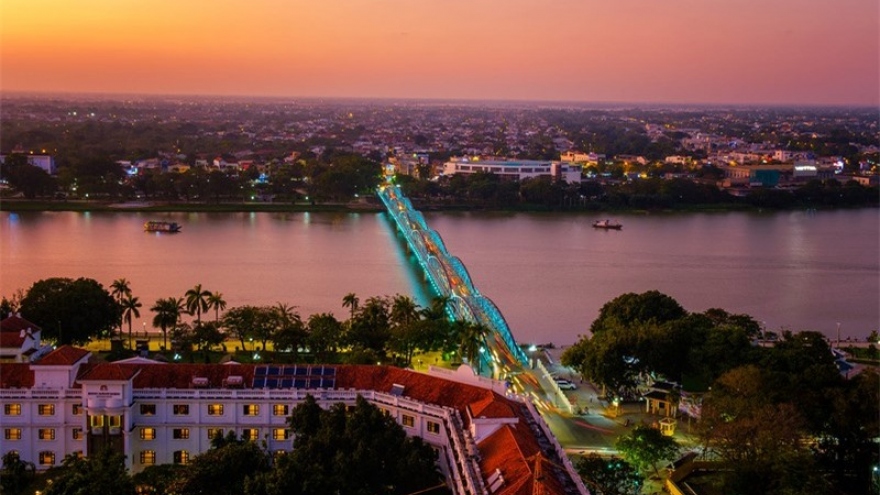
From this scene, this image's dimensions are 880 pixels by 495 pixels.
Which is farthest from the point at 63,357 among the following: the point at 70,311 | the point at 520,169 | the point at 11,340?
the point at 520,169

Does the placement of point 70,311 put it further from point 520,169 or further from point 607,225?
point 520,169

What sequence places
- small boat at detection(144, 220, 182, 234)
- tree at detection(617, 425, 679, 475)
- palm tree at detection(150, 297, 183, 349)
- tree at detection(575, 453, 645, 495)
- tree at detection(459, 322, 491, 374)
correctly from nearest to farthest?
tree at detection(575, 453, 645, 495)
tree at detection(617, 425, 679, 475)
tree at detection(459, 322, 491, 374)
palm tree at detection(150, 297, 183, 349)
small boat at detection(144, 220, 182, 234)

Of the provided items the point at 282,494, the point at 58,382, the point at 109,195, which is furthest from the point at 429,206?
the point at 282,494

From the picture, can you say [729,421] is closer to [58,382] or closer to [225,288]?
[58,382]

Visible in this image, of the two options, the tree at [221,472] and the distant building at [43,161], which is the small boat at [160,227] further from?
the tree at [221,472]

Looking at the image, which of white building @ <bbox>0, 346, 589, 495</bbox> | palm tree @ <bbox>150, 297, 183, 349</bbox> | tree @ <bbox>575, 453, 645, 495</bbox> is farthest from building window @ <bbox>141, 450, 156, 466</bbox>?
palm tree @ <bbox>150, 297, 183, 349</bbox>

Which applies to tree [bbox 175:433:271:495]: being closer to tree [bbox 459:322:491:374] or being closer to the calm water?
tree [bbox 459:322:491:374]
